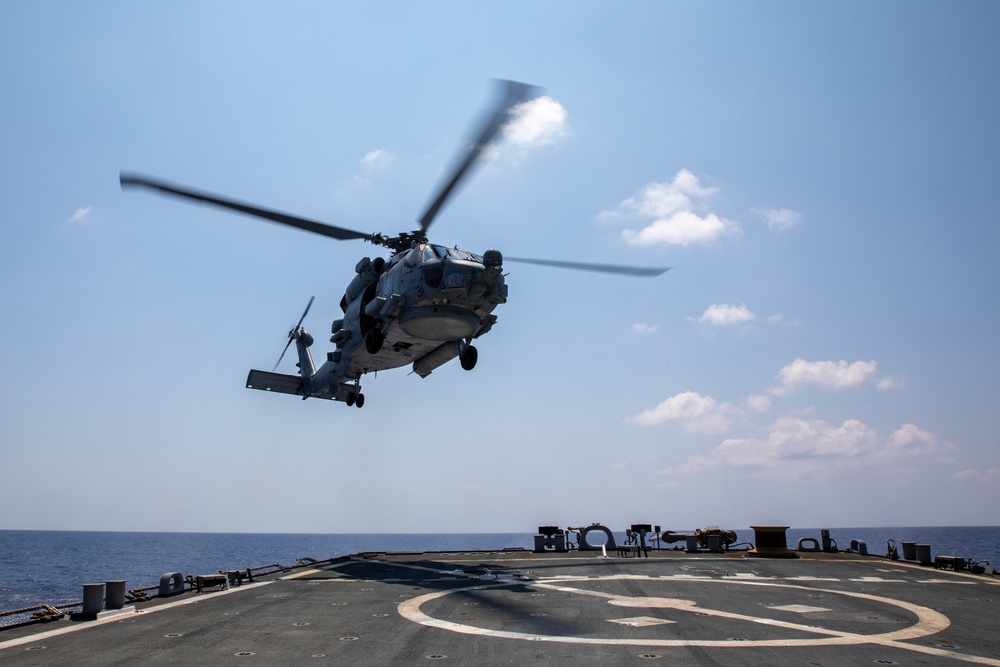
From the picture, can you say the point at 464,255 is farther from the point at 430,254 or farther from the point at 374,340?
the point at 374,340

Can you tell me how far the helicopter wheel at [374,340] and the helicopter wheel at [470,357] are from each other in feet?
11.1

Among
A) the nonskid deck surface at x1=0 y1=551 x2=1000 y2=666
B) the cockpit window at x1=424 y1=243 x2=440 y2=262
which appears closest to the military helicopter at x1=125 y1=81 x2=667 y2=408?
the cockpit window at x1=424 y1=243 x2=440 y2=262

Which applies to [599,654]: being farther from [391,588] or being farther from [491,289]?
[491,289]

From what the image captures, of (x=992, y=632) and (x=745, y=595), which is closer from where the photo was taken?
(x=992, y=632)

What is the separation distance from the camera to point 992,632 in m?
12.4

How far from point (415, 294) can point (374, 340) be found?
3.71 meters

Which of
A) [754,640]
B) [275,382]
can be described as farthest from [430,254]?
[754,640]

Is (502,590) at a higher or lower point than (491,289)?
lower

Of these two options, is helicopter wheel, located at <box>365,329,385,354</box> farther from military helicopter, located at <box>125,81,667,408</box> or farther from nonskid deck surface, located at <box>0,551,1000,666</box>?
nonskid deck surface, located at <box>0,551,1000,666</box>

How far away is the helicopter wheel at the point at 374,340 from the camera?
27766mm

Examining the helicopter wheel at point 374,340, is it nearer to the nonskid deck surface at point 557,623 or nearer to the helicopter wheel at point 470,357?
the helicopter wheel at point 470,357

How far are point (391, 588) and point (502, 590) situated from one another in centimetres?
357

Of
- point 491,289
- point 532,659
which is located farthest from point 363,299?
point 532,659

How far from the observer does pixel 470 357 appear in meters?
28.0
